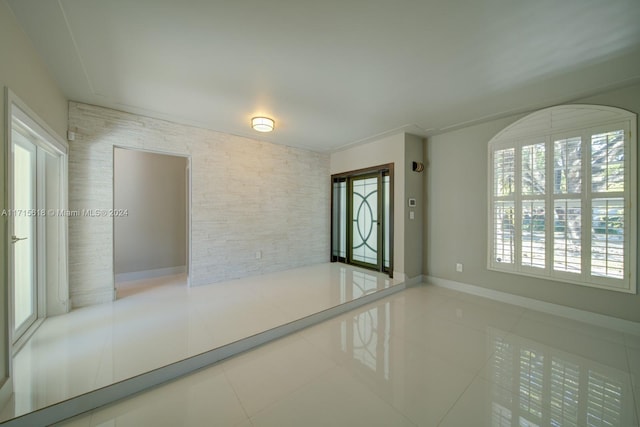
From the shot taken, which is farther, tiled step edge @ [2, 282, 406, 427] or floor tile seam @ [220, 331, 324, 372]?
floor tile seam @ [220, 331, 324, 372]

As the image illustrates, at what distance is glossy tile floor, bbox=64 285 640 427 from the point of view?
5.02ft

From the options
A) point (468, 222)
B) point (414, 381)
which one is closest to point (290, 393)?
point (414, 381)

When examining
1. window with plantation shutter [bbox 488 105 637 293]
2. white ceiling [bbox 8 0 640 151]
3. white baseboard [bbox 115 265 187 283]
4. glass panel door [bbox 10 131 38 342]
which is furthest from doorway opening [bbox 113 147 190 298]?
window with plantation shutter [bbox 488 105 637 293]

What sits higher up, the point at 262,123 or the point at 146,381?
the point at 262,123

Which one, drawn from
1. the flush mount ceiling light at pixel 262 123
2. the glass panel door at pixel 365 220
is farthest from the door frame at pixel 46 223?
the glass panel door at pixel 365 220

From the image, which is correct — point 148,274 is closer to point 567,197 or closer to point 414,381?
point 414,381

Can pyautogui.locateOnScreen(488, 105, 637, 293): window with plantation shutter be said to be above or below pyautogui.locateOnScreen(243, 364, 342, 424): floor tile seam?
above

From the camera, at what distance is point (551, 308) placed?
3.06 metres

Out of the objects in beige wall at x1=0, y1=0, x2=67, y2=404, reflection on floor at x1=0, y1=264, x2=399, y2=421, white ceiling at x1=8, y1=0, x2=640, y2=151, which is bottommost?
reflection on floor at x1=0, y1=264, x2=399, y2=421

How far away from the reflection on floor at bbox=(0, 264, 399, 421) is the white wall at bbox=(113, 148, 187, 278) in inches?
22.4

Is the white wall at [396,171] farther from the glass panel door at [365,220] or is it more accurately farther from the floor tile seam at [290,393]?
the floor tile seam at [290,393]

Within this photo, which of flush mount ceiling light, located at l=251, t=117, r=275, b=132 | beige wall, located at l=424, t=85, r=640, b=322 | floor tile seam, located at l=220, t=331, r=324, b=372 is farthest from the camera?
flush mount ceiling light, located at l=251, t=117, r=275, b=132

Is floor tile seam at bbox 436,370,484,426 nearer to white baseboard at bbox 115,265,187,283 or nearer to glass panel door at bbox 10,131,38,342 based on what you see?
glass panel door at bbox 10,131,38,342

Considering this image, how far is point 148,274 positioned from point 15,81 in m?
3.56
